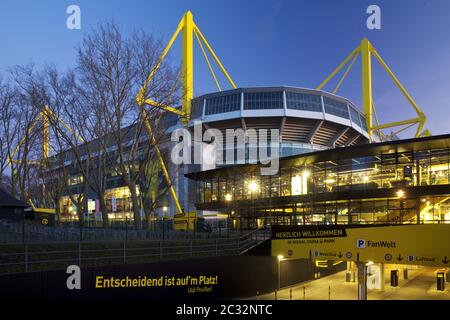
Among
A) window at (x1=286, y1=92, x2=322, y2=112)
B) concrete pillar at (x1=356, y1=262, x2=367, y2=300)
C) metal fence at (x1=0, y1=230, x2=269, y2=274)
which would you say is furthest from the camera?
window at (x1=286, y1=92, x2=322, y2=112)

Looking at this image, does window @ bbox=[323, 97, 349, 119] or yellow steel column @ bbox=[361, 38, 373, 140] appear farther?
yellow steel column @ bbox=[361, 38, 373, 140]

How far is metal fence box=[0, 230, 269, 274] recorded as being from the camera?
683 inches

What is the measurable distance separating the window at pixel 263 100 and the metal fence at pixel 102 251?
47.2m

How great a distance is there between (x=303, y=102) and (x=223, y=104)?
14.8m

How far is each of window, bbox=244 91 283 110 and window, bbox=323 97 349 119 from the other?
9916 millimetres

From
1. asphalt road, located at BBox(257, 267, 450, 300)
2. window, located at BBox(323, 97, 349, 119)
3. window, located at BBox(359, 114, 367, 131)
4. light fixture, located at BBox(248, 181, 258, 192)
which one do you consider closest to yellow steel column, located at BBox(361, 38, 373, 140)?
window, located at BBox(359, 114, 367, 131)

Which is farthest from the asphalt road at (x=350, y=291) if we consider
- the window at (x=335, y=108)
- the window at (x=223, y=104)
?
the window at (x=335, y=108)

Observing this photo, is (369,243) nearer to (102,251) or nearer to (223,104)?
(102,251)

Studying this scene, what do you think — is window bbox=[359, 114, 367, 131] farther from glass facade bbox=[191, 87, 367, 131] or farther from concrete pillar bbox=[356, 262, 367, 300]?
concrete pillar bbox=[356, 262, 367, 300]

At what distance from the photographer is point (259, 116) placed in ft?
237

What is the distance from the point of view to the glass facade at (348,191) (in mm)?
34594

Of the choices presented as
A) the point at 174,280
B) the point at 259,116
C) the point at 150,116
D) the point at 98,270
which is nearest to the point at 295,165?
the point at 150,116

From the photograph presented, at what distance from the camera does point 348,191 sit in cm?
3728
